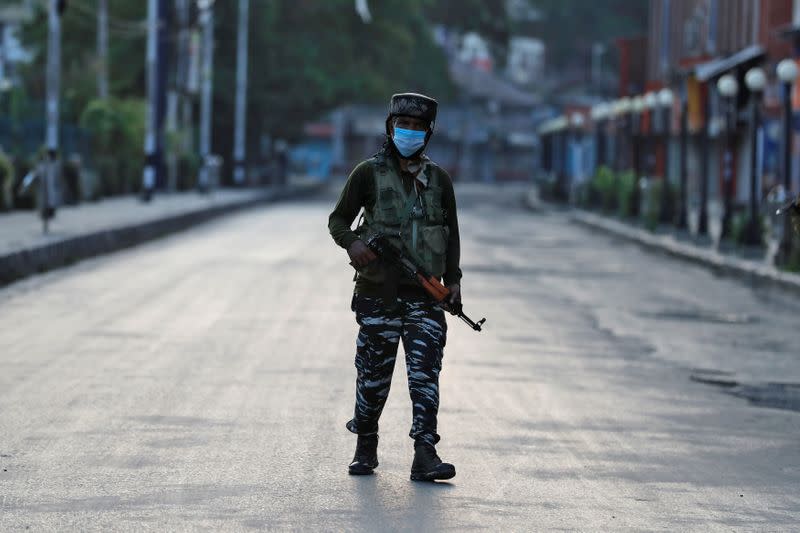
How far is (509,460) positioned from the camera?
8.66 meters

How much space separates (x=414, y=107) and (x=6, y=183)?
28393 mm

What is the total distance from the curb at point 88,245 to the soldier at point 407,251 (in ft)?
41.2

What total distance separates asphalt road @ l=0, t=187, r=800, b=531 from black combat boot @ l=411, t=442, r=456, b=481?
2.3 inches

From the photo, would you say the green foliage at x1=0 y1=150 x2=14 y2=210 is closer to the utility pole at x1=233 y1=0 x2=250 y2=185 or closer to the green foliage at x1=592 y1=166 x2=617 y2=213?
the green foliage at x1=592 y1=166 x2=617 y2=213

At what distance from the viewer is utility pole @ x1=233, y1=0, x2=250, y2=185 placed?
65375 millimetres

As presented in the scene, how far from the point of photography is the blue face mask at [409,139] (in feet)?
25.8

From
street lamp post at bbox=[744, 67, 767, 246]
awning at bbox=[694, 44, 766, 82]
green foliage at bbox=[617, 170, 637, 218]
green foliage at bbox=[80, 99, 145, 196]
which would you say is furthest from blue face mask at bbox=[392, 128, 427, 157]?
green foliage at bbox=[80, 99, 145, 196]

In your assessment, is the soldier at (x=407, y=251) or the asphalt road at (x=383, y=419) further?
the soldier at (x=407, y=251)

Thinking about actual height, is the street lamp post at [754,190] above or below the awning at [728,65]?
below

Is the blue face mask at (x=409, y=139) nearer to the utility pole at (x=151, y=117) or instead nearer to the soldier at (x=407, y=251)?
the soldier at (x=407, y=251)

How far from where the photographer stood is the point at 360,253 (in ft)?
25.7

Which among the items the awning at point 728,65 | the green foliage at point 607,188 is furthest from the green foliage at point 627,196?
the awning at point 728,65

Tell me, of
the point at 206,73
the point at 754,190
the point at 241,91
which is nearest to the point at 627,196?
the point at 754,190

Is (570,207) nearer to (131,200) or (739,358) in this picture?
(131,200)
